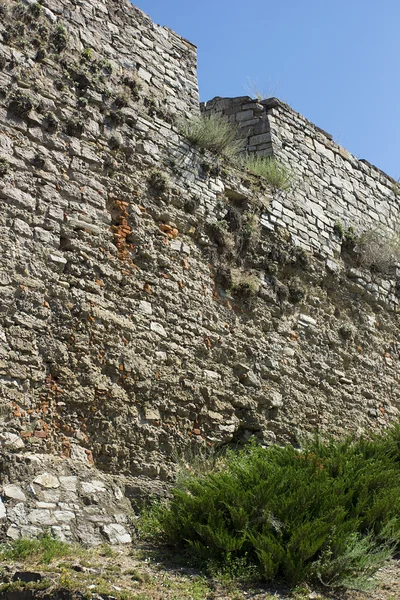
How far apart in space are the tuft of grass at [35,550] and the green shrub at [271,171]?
17.9 ft

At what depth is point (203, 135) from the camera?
27.2ft

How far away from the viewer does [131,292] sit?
6.90 m

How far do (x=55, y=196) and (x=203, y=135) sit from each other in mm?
2374

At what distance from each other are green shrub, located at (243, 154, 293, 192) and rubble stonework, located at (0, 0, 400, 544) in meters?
0.20

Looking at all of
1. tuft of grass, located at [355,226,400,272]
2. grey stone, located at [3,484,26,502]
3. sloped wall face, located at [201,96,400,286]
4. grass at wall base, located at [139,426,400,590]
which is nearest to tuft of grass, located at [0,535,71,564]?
grey stone, located at [3,484,26,502]

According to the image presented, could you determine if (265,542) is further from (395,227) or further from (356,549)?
(395,227)

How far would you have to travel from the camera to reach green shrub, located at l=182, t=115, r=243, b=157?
826 cm

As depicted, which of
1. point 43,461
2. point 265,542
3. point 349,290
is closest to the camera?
point 265,542

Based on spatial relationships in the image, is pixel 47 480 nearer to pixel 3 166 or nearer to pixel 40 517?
pixel 40 517

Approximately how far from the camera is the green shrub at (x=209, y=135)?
8258 millimetres

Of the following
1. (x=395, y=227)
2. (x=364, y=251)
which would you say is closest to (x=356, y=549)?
(x=364, y=251)

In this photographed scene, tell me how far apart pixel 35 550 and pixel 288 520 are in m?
1.80

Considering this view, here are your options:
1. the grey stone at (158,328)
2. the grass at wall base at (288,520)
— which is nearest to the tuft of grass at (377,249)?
the grey stone at (158,328)

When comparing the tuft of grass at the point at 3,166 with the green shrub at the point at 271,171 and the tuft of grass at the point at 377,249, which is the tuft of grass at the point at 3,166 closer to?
the green shrub at the point at 271,171
